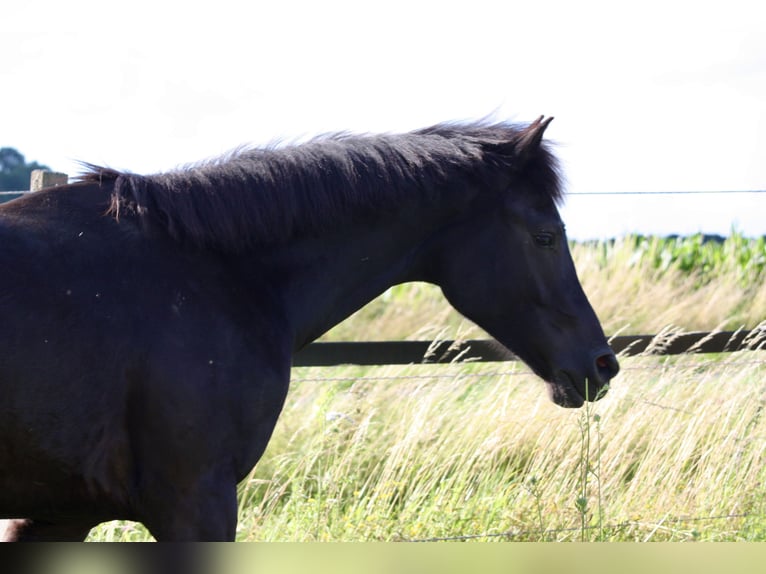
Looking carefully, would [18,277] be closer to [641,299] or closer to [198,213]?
[198,213]

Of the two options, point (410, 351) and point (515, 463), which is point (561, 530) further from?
point (410, 351)

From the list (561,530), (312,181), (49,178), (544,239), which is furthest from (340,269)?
(49,178)

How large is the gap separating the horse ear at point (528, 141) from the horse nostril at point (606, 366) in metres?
0.87

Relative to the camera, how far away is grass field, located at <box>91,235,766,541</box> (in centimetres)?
470

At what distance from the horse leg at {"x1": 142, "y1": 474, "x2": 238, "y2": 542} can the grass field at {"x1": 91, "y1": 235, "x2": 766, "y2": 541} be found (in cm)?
179

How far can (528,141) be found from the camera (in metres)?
3.47

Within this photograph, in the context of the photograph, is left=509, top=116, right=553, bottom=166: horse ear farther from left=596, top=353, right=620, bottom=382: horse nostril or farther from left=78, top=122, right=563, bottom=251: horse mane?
left=596, top=353, right=620, bottom=382: horse nostril

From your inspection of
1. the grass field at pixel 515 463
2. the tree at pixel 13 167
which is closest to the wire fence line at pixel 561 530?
the grass field at pixel 515 463

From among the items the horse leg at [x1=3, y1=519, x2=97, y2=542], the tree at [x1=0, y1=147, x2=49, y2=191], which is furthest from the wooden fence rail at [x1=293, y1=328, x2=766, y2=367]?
the tree at [x1=0, y1=147, x2=49, y2=191]

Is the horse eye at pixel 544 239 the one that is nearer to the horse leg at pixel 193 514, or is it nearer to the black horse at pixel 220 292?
the black horse at pixel 220 292

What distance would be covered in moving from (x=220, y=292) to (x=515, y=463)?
9.96ft

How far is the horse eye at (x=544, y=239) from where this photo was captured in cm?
349

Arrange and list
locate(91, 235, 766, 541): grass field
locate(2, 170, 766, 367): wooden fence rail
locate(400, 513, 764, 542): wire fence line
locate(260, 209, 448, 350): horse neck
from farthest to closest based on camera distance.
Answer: locate(2, 170, 766, 367): wooden fence rail, locate(91, 235, 766, 541): grass field, locate(400, 513, 764, 542): wire fence line, locate(260, 209, 448, 350): horse neck

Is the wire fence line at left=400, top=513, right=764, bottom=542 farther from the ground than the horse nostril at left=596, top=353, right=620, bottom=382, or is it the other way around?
the horse nostril at left=596, top=353, right=620, bottom=382
